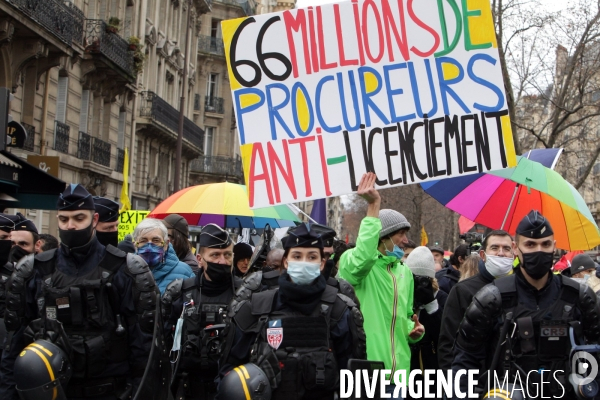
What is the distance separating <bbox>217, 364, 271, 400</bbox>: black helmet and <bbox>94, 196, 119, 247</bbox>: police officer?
6.15ft

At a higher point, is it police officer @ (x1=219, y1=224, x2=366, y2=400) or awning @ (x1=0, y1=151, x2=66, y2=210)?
awning @ (x1=0, y1=151, x2=66, y2=210)

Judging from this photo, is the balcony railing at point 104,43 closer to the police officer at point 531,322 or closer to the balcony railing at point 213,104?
the police officer at point 531,322

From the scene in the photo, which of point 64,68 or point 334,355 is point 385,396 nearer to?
point 334,355

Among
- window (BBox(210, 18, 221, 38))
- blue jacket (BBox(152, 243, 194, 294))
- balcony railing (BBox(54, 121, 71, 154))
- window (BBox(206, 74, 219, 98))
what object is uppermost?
window (BBox(210, 18, 221, 38))

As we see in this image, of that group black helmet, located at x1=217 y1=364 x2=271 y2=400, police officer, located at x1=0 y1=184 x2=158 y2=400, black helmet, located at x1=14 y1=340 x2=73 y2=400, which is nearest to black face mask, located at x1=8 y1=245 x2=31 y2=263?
police officer, located at x1=0 y1=184 x2=158 y2=400

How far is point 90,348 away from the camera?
515 centimetres

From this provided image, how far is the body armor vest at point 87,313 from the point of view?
517 cm

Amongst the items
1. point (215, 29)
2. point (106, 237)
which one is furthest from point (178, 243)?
point (215, 29)

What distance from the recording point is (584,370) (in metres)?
4.67

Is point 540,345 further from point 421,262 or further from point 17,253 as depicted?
point 17,253

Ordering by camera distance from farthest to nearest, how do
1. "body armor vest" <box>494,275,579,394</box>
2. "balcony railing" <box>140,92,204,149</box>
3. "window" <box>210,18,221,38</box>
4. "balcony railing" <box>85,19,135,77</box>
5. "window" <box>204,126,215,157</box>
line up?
"window" <box>210,18,221,38</box> < "window" <box>204,126,215,157</box> < "balcony railing" <box>140,92,204,149</box> < "balcony railing" <box>85,19,135,77</box> < "body armor vest" <box>494,275,579,394</box>

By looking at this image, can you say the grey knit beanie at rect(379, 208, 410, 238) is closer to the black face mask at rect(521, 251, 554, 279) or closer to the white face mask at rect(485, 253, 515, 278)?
the white face mask at rect(485, 253, 515, 278)

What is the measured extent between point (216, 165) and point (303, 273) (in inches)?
1817

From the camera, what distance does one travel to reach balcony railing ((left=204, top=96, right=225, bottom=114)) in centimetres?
5088
